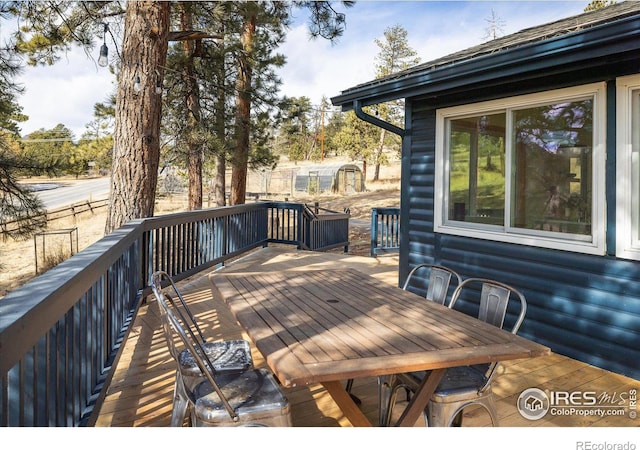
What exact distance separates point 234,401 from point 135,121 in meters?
4.14

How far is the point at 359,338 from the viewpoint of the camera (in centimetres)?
175

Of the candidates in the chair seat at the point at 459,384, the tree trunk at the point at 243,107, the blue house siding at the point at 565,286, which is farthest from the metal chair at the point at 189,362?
the tree trunk at the point at 243,107

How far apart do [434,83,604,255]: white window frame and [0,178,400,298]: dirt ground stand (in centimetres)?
544

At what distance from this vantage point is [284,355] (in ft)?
5.15

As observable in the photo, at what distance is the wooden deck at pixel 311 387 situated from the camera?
2.31 metres

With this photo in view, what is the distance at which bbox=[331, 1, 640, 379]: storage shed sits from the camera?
2.95m

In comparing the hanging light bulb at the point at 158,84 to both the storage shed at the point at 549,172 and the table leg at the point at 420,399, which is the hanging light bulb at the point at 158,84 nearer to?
the storage shed at the point at 549,172

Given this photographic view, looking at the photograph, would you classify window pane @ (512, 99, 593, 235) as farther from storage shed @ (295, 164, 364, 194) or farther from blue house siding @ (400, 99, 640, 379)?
storage shed @ (295, 164, 364, 194)

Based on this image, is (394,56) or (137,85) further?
(394,56)

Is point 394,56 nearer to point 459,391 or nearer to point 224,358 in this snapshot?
point 224,358


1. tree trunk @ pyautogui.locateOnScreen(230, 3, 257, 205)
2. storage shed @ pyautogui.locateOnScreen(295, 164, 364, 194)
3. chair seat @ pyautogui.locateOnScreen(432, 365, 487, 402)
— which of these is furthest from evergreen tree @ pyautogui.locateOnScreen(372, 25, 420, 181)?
chair seat @ pyautogui.locateOnScreen(432, 365, 487, 402)
